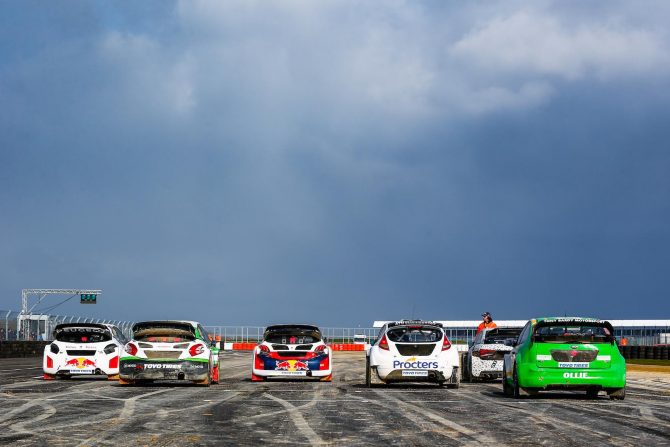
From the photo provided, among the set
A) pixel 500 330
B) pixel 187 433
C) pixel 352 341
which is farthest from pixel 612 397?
pixel 352 341

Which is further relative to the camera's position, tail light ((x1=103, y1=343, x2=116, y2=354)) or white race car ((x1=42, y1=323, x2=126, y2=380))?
tail light ((x1=103, y1=343, x2=116, y2=354))

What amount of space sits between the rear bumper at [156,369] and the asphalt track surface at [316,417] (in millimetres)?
326

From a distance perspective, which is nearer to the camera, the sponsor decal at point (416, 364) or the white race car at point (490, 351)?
the sponsor decal at point (416, 364)

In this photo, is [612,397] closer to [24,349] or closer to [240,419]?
[240,419]

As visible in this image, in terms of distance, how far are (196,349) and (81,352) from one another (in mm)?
4173

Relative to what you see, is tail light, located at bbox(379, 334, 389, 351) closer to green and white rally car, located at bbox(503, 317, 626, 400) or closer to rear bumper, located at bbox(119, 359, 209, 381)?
rear bumper, located at bbox(119, 359, 209, 381)

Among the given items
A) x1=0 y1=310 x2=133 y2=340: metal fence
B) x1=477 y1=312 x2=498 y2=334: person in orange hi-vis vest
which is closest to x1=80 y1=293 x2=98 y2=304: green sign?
x1=0 y1=310 x2=133 y2=340: metal fence

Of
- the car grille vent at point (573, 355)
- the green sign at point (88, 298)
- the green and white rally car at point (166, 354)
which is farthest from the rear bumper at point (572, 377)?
the green sign at point (88, 298)

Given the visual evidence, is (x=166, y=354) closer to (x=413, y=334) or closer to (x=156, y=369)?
(x=156, y=369)

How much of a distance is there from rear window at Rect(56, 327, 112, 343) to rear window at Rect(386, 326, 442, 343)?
23.1ft

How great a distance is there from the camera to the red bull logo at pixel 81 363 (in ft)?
78.2

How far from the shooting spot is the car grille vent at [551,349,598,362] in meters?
17.1

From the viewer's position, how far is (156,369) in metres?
20.7

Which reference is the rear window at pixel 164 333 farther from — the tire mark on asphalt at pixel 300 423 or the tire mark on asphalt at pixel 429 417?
the tire mark on asphalt at pixel 429 417
